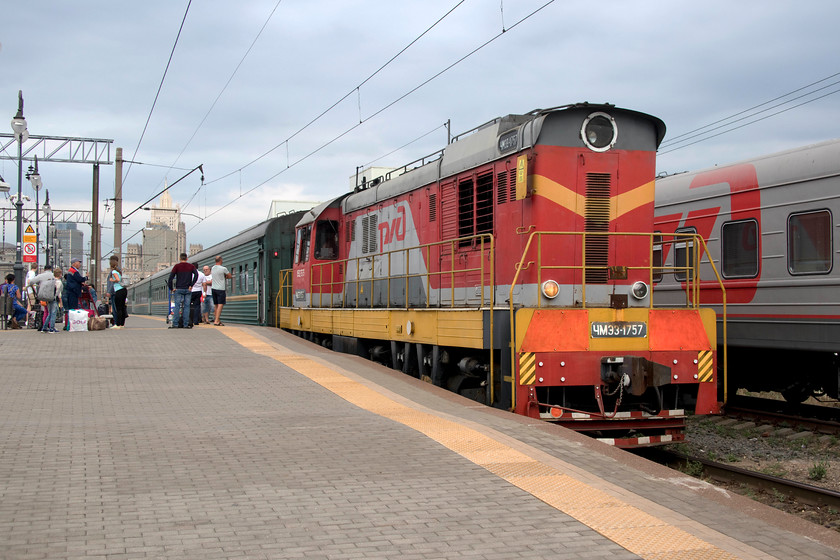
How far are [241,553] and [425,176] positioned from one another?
903 cm

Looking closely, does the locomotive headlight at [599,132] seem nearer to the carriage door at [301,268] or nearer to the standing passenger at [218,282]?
the carriage door at [301,268]

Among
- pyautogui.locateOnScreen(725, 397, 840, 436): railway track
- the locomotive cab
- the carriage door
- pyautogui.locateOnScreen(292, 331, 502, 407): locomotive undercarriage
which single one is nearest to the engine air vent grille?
pyautogui.locateOnScreen(292, 331, 502, 407): locomotive undercarriage

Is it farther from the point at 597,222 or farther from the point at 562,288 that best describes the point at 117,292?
the point at 597,222

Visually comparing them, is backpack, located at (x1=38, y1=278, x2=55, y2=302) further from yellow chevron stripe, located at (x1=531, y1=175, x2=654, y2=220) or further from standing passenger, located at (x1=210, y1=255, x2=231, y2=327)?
yellow chevron stripe, located at (x1=531, y1=175, x2=654, y2=220)

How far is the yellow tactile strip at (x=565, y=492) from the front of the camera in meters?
4.68

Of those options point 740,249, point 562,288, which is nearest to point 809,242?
point 740,249

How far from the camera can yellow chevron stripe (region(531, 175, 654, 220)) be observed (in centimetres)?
991

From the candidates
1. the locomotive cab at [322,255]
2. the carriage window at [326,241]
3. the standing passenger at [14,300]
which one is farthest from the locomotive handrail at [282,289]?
the standing passenger at [14,300]

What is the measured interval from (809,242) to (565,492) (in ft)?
26.6

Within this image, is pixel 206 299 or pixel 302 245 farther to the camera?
pixel 206 299

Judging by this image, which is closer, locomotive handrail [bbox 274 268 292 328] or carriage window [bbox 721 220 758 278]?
carriage window [bbox 721 220 758 278]

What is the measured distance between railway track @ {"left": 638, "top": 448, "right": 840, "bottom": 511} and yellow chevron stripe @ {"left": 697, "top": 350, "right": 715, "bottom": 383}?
1.04 metres

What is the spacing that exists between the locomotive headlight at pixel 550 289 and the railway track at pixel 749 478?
8.40ft

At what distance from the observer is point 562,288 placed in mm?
9961
